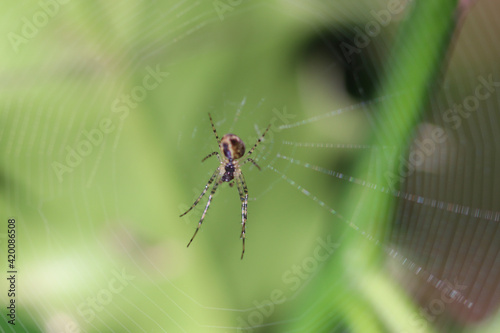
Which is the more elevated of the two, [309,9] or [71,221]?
[309,9]

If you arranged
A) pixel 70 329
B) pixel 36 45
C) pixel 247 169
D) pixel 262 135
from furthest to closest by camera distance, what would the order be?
1. pixel 247 169
2. pixel 262 135
3. pixel 36 45
4. pixel 70 329

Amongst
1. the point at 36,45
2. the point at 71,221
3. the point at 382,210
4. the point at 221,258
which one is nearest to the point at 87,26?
the point at 36,45

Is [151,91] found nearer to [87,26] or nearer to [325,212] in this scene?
[87,26]
